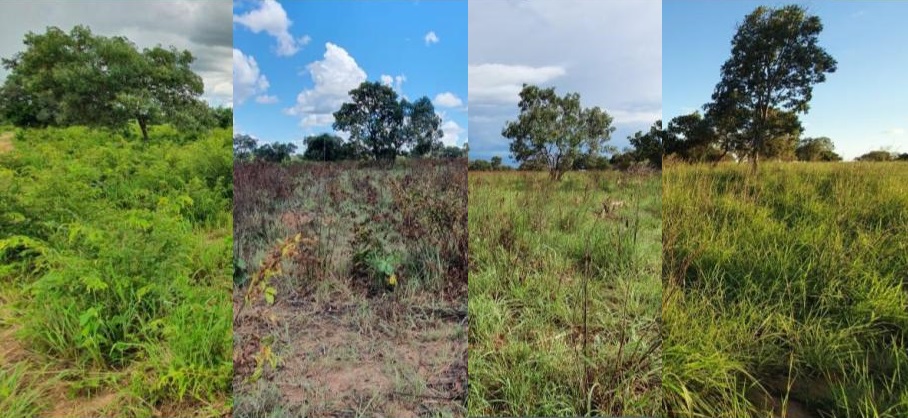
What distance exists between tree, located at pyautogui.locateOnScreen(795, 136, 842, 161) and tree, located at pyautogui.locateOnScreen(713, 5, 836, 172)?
0.18m

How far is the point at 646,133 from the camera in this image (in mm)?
2062

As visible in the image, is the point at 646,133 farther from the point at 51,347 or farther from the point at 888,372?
the point at 51,347

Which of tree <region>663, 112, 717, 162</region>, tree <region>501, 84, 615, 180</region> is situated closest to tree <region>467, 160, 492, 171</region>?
tree <region>501, 84, 615, 180</region>

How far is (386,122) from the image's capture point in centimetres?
218

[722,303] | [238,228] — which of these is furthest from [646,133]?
[238,228]

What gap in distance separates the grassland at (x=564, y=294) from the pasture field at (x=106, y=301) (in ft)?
4.37

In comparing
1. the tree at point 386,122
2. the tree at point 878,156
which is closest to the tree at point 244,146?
the tree at point 386,122

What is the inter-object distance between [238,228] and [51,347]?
3.61 feet

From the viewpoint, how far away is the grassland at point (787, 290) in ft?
6.40

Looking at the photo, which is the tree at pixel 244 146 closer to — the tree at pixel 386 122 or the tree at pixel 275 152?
the tree at pixel 275 152

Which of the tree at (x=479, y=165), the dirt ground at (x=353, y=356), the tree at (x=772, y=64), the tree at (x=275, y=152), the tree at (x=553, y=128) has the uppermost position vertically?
the tree at (x=772, y=64)

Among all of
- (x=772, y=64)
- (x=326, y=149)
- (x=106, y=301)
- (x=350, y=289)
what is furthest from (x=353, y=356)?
(x=772, y=64)

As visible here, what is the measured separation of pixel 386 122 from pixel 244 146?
27.4 inches

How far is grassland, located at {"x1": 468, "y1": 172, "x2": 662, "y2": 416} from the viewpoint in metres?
1.99
